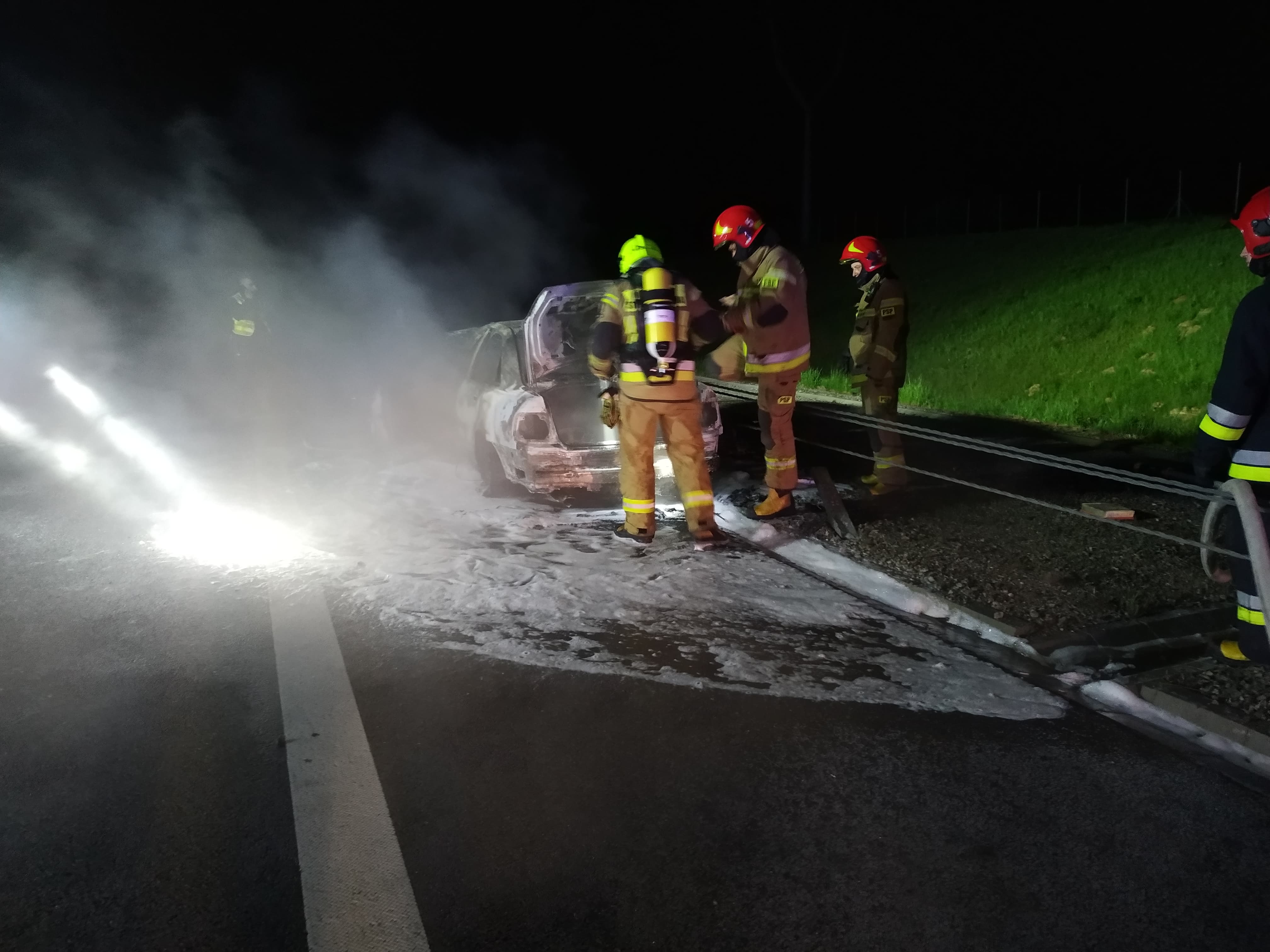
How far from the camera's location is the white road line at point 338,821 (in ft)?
7.61

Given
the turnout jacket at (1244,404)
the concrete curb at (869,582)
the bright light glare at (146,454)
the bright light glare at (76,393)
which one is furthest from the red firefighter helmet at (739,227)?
the bright light glare at (76,393)

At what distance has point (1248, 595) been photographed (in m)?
3.55

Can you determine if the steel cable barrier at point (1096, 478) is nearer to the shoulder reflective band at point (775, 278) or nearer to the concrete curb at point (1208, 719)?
the concrete curb at point (1208, 719)

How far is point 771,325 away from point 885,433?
1.59m

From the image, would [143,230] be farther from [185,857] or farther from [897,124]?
[897,124]

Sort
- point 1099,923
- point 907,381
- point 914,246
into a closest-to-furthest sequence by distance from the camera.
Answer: point 1099,923 → point 907,381 → point 914,246

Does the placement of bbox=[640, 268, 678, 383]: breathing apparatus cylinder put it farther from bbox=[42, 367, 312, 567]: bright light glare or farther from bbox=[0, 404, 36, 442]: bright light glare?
bbox=[0, 404, 36, 442]: bright light glare

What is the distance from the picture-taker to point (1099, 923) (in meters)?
2.28

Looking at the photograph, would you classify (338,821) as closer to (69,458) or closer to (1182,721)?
(1182,721)

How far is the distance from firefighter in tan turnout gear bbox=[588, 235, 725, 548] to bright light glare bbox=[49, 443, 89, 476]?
561 centimetres

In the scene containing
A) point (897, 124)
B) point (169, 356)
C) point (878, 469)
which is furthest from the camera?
point (897, 124)

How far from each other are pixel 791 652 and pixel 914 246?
885 inches

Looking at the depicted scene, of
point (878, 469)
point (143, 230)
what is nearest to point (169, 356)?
point (143, 230)

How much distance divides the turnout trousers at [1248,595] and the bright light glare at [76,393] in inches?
486
